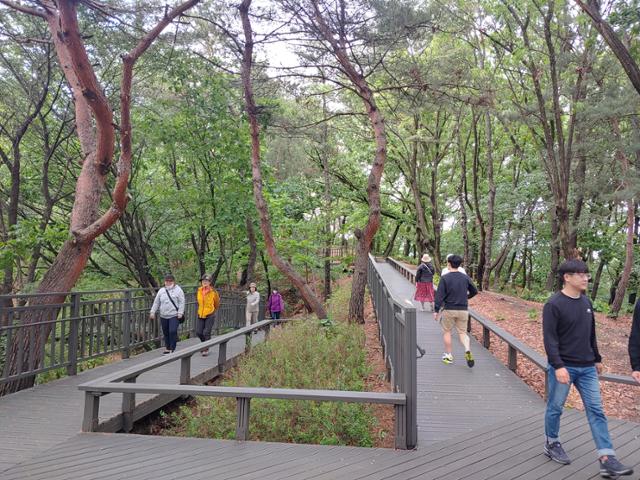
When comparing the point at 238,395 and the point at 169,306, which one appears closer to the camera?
the point at 238,395

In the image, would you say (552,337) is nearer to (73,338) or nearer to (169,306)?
(169,306)

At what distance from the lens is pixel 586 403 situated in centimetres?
344

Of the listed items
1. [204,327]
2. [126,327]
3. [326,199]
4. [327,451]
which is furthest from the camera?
[326,199]

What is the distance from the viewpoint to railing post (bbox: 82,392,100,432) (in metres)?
4.46

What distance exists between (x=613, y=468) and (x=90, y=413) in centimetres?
493

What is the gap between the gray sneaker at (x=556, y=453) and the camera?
A: 3598 mm

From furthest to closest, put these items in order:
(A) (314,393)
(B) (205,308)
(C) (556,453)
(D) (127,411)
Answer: (B) (205,308) → (D) (127,411) → (A) (314,393) → (C) (556,453)

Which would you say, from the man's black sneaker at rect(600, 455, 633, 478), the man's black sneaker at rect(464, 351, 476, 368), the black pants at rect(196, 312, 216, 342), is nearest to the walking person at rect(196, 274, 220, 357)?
the black pants at rect(196, 312, 216, 342)

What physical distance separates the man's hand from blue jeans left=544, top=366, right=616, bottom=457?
0.46ft

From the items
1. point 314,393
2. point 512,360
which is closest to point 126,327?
point 314,393

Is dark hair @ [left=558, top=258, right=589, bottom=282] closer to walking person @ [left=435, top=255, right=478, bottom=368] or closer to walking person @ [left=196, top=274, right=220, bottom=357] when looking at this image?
walking person @ [left=435, top=255, right=478, bottom=368]

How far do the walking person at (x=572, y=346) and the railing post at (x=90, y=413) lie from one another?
4.50 metres

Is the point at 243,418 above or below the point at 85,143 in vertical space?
below

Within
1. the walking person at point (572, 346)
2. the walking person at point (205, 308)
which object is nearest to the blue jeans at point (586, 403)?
the walking person at point (572, 346)
